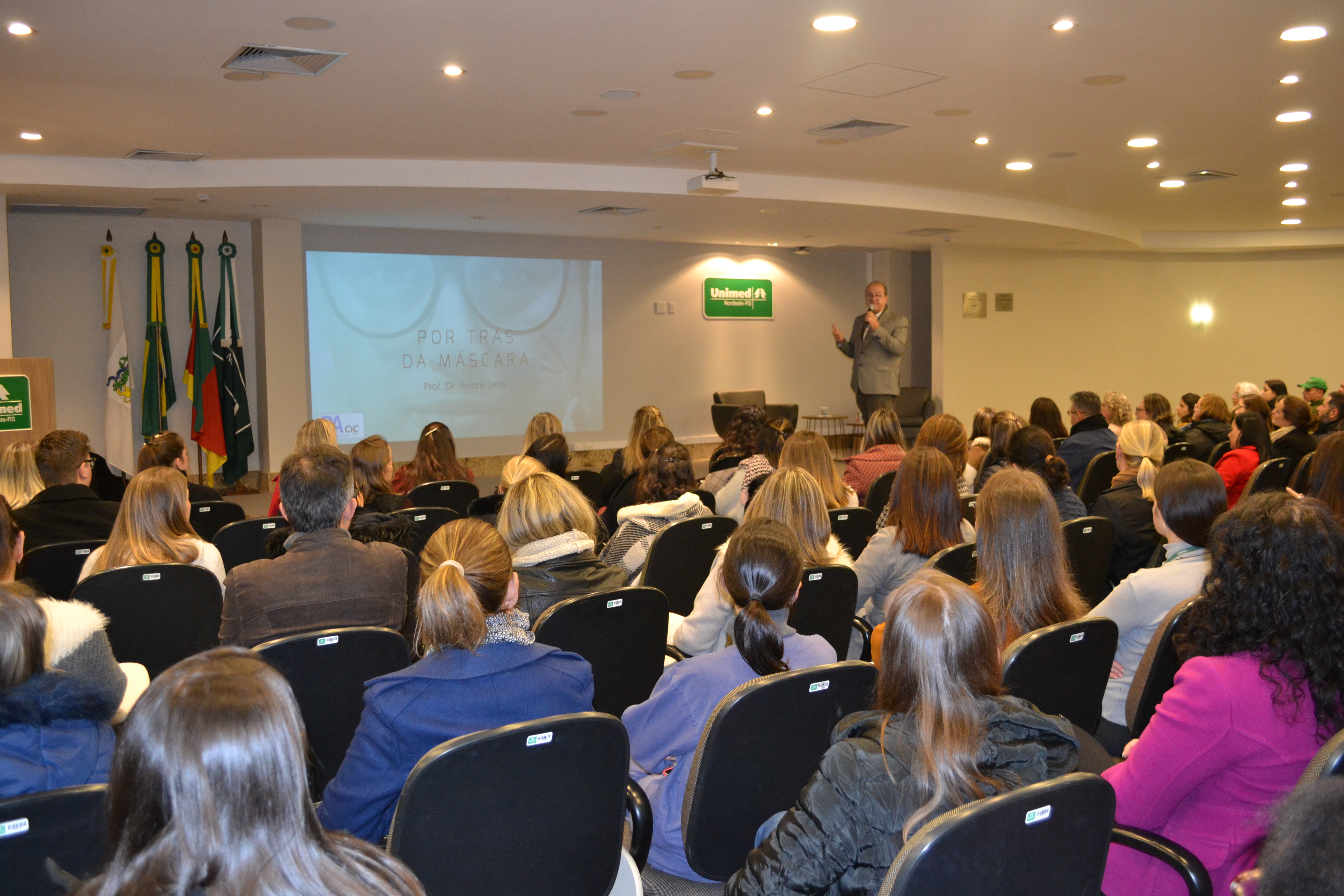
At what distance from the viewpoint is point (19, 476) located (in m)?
4.42

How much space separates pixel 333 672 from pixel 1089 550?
3.07 meters

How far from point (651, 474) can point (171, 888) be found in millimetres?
3684

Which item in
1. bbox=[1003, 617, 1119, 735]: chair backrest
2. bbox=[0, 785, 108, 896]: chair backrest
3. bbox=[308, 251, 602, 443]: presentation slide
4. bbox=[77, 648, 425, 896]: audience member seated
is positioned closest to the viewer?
bbox=[77, 648, 425, 896]: audience member seated

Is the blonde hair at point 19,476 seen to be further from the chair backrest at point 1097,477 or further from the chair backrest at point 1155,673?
the chair backrest at point 1097,477

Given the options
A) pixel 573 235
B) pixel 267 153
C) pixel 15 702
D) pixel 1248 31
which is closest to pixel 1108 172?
pixel 1248 31

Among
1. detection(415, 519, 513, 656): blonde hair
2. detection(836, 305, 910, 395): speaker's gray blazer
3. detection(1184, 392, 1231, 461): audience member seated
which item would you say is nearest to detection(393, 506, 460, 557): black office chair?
detection(415, 519, 513, 656): blonde hair

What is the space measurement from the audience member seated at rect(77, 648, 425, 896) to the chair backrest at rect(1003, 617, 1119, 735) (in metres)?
1.66

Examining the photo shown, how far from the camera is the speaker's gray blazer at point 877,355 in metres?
11.2

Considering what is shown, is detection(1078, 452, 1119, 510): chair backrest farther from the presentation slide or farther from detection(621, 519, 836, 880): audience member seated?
the presentation slide

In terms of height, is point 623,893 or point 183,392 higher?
point 183,392

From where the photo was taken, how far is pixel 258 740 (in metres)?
1.04

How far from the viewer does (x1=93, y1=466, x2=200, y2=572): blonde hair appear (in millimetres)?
3457

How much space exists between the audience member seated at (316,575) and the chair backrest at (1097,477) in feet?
15.1

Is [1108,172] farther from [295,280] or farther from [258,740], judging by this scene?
[258,740]
